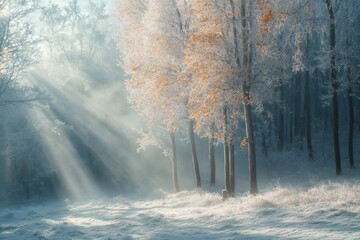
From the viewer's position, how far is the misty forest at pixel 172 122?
11820 mm

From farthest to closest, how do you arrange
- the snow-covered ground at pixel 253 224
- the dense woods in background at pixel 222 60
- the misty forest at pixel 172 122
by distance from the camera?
1. the dense woods in background at pixel 222 60
2. the misty forest at pixel 172 122
3. the snow-covered ground at pixel 253 224

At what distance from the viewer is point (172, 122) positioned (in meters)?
20.3

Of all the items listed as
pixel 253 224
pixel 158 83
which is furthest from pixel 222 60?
pixel 253 224

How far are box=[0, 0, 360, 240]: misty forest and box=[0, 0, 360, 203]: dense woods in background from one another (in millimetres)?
80

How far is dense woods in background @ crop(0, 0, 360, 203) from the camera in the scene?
14.1 m

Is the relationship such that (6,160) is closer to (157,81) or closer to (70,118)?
(70,118)

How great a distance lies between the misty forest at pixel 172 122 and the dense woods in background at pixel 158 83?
0.08m

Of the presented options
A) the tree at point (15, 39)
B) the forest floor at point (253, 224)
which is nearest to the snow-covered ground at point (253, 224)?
the forest floor at point (253, 224)

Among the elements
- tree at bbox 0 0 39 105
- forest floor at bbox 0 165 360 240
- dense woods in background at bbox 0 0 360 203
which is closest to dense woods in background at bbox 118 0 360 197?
dense woods in background at bbox 0 0 360 203

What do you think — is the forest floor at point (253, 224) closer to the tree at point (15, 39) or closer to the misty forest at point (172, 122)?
the misty forest at point (172, 122)

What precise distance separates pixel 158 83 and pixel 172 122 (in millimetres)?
3075

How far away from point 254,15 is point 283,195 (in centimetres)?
643

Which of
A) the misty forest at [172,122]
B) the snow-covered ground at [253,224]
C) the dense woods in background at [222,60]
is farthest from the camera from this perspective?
the dense woods in background at [222,60]

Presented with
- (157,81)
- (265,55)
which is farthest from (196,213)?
(157,81)
